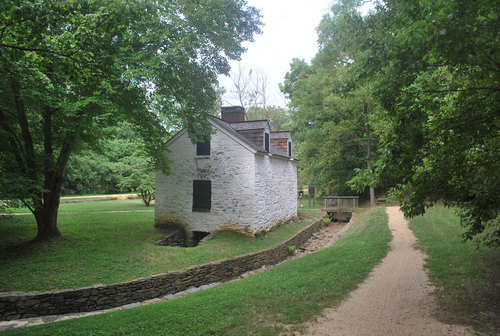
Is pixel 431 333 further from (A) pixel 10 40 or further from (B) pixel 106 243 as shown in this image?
(B) pixel 106 243

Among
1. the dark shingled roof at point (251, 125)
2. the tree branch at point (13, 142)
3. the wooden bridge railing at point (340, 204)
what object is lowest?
the wooden bridge railing at point (340, 204)

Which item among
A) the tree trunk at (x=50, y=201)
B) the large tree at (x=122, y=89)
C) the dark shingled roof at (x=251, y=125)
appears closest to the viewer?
the large tree at (x=122, y=89)

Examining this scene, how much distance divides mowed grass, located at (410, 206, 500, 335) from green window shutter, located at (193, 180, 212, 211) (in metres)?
10.3

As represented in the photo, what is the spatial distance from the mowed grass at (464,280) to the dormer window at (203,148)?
1114 centimetres

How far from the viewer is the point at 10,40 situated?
17.1ft

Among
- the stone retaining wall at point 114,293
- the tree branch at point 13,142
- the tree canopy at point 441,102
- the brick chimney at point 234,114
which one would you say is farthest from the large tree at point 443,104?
the brick chimney at point 234,114

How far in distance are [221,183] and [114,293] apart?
25.7 feet

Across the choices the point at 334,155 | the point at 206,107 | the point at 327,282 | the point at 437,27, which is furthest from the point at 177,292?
the point at 334,155

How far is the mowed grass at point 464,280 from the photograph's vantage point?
16.8 ft

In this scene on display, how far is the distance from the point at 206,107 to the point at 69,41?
295 inches

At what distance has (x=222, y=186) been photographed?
599 inches

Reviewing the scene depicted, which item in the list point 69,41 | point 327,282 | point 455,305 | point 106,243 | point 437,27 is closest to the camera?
point 437,27

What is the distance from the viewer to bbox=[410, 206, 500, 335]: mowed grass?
16.8 ft

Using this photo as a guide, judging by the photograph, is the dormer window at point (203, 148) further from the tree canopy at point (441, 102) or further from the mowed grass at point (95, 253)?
the tree canopy at point (441, 102)
